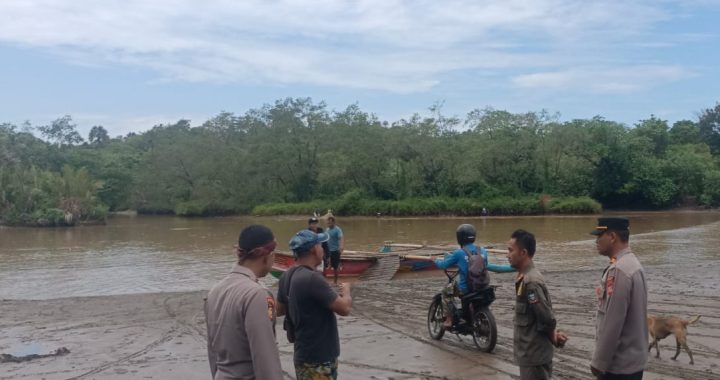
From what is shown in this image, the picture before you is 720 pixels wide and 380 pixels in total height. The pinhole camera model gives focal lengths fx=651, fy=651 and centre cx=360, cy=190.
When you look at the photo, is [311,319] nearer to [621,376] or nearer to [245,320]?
[245,320]

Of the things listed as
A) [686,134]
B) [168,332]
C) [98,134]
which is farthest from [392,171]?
[98,134]

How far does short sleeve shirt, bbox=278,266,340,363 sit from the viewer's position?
434 centimetres

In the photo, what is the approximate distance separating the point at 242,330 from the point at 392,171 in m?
57.2

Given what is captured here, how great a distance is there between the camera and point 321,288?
4.30 metres

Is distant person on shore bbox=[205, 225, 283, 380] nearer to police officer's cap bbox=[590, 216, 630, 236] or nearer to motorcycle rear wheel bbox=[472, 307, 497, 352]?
police officer's cap bbox=[590, 216, 630, 236]

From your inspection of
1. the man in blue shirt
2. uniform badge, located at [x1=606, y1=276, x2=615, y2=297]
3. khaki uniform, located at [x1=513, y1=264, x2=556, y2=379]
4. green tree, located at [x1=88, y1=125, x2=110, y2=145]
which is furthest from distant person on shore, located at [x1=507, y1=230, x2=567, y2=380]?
green tree, located at [x1=88, y1=125, x2=110, y2=145]

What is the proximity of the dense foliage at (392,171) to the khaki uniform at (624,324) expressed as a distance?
4943cm

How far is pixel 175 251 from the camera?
28500 millimetres

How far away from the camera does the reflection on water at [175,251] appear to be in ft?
61.3

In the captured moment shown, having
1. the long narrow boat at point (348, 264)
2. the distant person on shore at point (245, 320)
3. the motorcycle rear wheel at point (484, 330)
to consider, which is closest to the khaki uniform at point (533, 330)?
the distant person on shore at point (245, 320)

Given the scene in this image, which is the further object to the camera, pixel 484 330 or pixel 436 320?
pixel 436 320

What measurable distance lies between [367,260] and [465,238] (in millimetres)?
8664

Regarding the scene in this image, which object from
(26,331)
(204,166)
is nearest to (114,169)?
(204,166)

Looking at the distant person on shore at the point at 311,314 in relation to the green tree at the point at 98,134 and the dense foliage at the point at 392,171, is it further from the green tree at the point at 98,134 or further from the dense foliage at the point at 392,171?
the green tree at the point at 98,134
